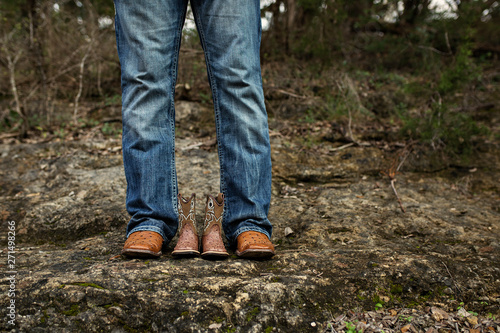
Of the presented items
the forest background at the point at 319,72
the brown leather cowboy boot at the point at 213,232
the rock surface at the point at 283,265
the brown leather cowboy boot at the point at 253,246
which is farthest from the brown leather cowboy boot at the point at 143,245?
the forest background at the point at 319,72

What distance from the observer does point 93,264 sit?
1.25m

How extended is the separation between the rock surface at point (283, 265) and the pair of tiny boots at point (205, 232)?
45 millimetres

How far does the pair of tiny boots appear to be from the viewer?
1327 millimetres

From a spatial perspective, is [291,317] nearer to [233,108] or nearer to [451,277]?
[451,277]

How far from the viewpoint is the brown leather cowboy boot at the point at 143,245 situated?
4.17ft

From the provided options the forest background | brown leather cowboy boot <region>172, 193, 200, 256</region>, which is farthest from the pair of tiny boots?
the forest background

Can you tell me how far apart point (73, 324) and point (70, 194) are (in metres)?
1.48

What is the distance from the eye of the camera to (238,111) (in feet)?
4.86

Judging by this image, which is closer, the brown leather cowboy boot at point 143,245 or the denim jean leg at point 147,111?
the brown leather cowboy boot at point 143,245

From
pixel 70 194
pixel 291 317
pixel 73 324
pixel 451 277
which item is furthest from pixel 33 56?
pixel 451 277

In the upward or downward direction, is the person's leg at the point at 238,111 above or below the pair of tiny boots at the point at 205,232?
above

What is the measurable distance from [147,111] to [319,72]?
3773mm

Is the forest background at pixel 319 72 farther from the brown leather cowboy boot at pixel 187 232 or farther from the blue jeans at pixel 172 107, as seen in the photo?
the brown leather cowboy boot at pixel 187 232

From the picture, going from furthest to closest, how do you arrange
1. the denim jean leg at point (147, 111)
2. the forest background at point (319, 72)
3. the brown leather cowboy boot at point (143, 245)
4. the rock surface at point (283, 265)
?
the forest background at point (319, 72) → the denim jean leg at point (147, 111) → the brown leather cowboy boot at point (143, 245) → the rock surface at point (283, 265)
